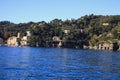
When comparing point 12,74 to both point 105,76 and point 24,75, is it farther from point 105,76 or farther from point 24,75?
point 105,76

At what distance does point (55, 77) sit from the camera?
57.1 meters

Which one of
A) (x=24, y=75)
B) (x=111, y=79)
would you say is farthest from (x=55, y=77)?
(x=111, y=79)

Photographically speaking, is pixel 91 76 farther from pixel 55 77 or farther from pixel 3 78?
pixel 3 78

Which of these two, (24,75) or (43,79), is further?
(24,75)

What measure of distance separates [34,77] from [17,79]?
3734 mm

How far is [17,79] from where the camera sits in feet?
174

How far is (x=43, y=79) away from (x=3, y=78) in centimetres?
570

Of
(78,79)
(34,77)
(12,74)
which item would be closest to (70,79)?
(78,79)

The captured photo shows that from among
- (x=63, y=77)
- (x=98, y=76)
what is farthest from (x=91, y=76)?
(x=63, y=77)

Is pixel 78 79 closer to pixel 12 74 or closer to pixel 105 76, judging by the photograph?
pixel 105 76

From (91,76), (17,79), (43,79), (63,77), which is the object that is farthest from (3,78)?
(91,76)

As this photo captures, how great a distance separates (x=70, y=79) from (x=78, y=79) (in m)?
1.25

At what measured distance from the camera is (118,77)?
58750mm

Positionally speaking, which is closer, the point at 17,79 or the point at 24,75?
the point at 17,79
